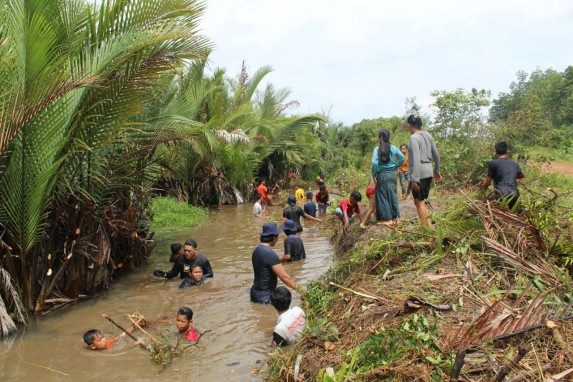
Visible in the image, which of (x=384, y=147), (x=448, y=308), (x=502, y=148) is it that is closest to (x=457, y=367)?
(x=448, y=308)

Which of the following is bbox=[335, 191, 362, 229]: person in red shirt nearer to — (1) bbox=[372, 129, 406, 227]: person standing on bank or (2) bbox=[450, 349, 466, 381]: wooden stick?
(1) bbox=[372, 129, 406, 227]: person standing on bank

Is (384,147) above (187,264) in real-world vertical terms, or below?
above

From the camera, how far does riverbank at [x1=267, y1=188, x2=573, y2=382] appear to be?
313cm

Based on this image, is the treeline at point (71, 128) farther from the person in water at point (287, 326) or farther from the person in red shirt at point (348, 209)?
the person in red shirt at point (348, 209)

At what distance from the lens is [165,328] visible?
5.89 m

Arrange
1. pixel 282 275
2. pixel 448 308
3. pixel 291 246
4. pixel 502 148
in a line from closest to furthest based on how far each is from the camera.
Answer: pixel 448 308, pixel 282 275, pixel 502 148, pixel 291 246

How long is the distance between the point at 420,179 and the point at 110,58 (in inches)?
182

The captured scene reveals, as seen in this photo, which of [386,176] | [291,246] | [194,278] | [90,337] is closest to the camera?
[90,337]

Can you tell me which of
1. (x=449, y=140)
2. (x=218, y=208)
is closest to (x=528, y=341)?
(x=449, y=140)

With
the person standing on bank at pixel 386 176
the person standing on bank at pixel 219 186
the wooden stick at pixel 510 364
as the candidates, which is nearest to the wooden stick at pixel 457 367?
the wooden stick at pixel 510 364

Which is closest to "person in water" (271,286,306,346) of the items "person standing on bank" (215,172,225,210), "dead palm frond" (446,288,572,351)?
"dead palm frond" (446,288,572,351)

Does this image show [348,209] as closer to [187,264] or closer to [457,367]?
[187,264]

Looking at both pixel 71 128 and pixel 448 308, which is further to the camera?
pixel 71 128

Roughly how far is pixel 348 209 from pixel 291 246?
1733 mm
